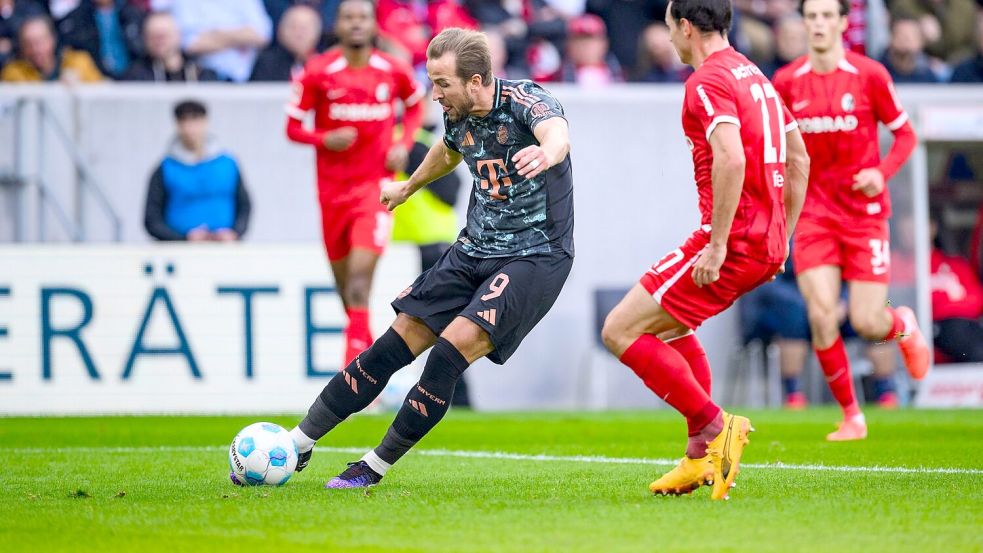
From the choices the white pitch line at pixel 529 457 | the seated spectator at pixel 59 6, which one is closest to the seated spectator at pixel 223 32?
the seated spectator at pixel 59 6

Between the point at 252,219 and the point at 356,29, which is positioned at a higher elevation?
the point at 356,29

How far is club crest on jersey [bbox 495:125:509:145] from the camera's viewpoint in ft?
19.5

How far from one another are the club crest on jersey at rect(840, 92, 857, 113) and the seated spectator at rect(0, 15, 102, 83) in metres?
7.43

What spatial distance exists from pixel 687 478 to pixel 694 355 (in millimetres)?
788

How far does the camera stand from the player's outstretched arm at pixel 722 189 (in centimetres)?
566

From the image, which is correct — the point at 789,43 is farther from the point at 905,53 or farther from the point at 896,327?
the point at 896,327

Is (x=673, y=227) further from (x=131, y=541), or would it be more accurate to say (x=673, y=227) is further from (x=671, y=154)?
(x=131, y=541)

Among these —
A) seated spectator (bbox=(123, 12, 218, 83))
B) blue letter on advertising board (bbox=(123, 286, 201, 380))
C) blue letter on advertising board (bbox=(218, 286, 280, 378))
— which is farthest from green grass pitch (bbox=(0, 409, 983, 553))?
seated spectator (bbox=(123, 12, 218, 83))

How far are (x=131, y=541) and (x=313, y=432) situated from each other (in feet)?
5.28

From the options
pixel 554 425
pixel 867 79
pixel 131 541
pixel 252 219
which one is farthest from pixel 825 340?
pixel 252 219

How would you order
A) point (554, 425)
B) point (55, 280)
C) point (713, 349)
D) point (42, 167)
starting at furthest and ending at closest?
point (713, 349) < point (42, 167) < point (55, 280) < point (554, 425)

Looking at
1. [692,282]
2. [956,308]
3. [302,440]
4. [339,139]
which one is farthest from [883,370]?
[302,440]

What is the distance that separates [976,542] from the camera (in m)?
4.35

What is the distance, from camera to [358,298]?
35.5 ft
